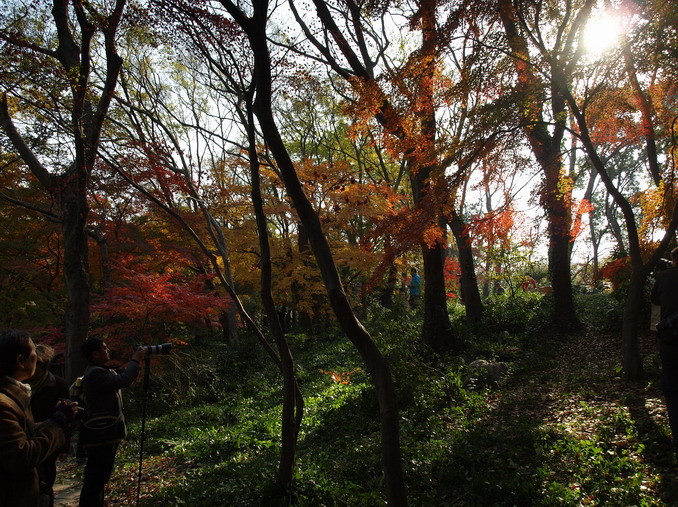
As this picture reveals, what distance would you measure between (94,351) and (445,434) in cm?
417

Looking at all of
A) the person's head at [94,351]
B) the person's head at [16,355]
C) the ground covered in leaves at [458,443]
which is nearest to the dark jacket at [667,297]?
the ground covered in leaves at [458,443]

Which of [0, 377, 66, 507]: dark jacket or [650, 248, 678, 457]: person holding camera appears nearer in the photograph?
[0, 377, 66, 507]: dark jacket

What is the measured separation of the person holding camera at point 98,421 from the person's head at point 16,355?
120cm

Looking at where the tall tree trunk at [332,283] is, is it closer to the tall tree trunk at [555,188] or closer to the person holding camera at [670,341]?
the person holding camera at [670,341]

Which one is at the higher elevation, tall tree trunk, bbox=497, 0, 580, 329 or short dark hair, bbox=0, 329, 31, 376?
tall tree trunk, bbox=497, 0, 580, 329

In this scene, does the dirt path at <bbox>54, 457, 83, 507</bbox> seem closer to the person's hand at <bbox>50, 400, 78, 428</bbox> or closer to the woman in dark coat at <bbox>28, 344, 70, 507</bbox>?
the woman in dark coat at <bbox>28, 344, 70, 507</bbox>

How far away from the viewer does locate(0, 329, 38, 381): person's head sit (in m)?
2.16

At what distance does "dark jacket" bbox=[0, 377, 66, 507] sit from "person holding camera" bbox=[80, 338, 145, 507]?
1.24 meters

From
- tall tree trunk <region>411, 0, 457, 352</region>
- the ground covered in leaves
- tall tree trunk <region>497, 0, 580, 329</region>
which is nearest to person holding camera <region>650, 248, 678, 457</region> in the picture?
the ground covered in leaves

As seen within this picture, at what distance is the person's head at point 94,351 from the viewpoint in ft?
11.3

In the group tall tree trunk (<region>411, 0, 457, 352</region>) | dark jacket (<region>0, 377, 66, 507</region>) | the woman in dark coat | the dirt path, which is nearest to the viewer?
dark jacket (<region>0, 377, 66, 507</region>)

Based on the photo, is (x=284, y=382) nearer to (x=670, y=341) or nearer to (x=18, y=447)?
(x=18, y=447)

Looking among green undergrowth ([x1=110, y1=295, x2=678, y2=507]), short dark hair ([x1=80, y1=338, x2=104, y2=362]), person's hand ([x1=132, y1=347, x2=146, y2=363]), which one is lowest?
green undergrowth ([x1=110, y1=295, x2=678, y2=507])

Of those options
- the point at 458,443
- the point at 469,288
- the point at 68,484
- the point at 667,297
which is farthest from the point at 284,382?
the point at 469,288
